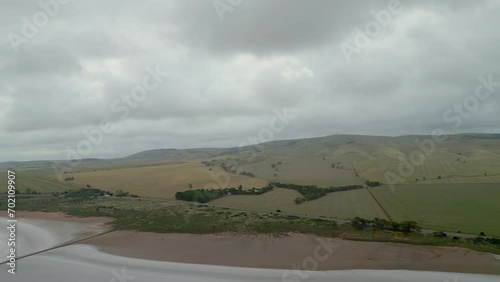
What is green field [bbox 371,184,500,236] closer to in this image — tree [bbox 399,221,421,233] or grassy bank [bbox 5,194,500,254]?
tree [bbox 399,221,421,233]

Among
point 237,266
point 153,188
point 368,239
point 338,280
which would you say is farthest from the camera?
point 153,188

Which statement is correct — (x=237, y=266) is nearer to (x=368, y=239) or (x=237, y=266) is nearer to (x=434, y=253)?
(x=368, y=239)

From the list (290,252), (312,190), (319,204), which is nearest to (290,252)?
(290,252)

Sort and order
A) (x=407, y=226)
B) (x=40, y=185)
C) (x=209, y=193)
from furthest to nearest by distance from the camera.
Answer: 1. (x=40, y=185)
2. (x=209, y=193)
3. (x=407, y=226)

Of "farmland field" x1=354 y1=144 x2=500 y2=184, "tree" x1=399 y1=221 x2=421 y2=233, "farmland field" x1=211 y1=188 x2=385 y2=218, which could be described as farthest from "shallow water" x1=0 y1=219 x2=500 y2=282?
"farmland field" x1=354 y1=144 x2=500 y2=184

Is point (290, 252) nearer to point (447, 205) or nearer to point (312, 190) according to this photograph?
point (447, 205)

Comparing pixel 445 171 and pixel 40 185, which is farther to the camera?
pixel 40 185

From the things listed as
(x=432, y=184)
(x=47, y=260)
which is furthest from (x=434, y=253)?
(x=432, y=184)
